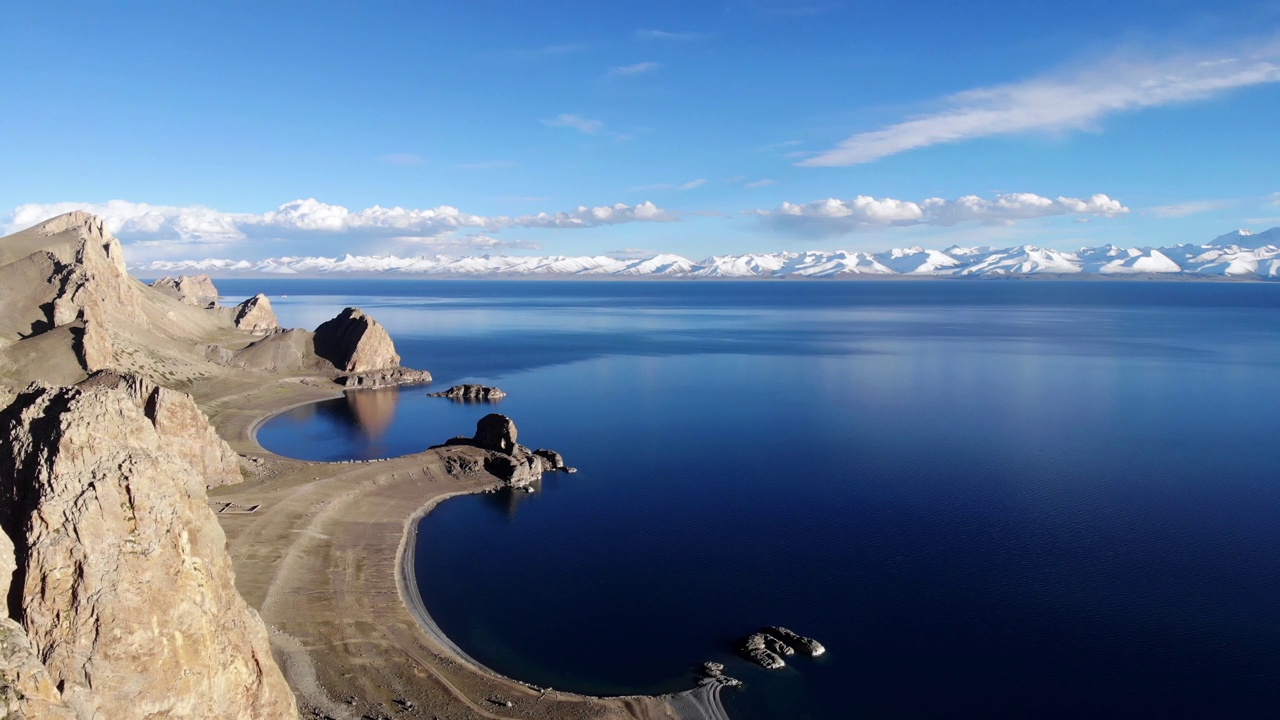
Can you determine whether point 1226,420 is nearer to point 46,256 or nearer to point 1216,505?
point 1216,505

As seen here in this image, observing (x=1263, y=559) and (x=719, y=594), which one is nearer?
(x=719, y=594)

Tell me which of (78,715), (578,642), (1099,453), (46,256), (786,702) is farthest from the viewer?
(46,256)

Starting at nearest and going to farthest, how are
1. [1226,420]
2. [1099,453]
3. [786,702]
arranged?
[786,702], [1099,453], [1226,420]

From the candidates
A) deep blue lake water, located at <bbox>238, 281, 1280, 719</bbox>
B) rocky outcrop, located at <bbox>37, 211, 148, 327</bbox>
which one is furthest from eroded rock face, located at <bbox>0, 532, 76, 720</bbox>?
rocky outcrop, located at <bbox>37, 211, 148, 327</bbox>

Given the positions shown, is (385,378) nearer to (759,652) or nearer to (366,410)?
(366,410)

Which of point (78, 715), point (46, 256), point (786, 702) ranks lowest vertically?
point (786, 702)

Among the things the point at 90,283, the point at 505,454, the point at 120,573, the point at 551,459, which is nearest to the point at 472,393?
the point at 551,459

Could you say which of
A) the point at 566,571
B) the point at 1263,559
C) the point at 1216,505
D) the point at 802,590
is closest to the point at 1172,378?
the point at 1216,505
